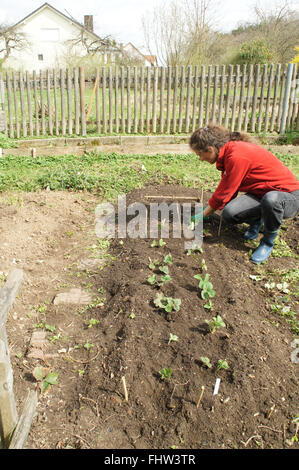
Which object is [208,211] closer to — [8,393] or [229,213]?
[229,213]

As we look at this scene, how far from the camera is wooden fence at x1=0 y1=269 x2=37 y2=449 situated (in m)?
1.74

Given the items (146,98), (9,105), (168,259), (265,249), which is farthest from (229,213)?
(9,105)

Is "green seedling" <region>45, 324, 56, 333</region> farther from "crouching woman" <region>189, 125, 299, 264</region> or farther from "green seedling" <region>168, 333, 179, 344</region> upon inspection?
"crouching woman" <region>189, 125, 299, 264</region>

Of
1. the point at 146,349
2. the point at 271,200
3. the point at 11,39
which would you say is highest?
the point at 11,39

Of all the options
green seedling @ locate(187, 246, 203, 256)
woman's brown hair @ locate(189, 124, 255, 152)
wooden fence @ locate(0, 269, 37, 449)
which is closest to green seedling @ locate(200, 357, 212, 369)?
wooden fence @ locate(0, 269, 37, 449)

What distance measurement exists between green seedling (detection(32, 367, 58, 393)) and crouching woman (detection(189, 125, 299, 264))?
7.42 ft

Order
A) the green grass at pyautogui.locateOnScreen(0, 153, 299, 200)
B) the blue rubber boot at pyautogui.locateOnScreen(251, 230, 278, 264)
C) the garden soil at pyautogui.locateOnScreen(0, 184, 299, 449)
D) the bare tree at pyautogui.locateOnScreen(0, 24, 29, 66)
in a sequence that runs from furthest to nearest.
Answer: the bare tree at pyautogui.locateOnScreen(0, 24, 29, 66) → the green grass at pyautogui.locateOnScreen(0, 153, 299, 200) → the blue rubber boot at pyautogui.locateOnScreen(251, 230, 278, 264) → the garden soil at pyautogui.locateOnScreen(0, 184, 299, 449)

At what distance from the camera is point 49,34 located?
34.0m

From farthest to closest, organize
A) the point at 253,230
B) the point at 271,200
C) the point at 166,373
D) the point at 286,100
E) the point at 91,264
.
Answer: the point at 286,100
the point at 253,230
the point at 91,264
the point at 271,200
the point at 166,373

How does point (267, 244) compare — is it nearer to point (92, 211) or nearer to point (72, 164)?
point (92, 211)

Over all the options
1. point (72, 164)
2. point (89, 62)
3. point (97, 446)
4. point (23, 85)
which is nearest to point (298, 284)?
point (97, 446)

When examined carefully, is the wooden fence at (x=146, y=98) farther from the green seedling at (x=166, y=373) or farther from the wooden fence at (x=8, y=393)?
the wooden fence at (x=8, y=393)

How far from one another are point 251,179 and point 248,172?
0.29ft

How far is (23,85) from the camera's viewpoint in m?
8.22
